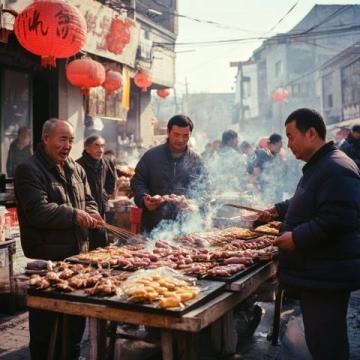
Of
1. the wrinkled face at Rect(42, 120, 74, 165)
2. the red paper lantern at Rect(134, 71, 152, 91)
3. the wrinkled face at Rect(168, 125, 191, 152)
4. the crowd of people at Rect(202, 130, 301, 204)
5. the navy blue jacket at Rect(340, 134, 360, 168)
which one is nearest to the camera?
the wrinkled face at Rect(42, 120, 74, 165)

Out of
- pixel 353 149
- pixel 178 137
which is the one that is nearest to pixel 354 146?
pixel 353 149

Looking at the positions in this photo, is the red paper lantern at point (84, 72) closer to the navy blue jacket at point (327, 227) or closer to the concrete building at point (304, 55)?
the navy blue jacket at point (327, 227)

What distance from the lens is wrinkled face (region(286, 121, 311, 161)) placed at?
139 inches

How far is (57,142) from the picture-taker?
4.39 metres

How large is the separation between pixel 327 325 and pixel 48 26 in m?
5.89

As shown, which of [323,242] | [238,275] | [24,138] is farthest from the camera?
[24,138]

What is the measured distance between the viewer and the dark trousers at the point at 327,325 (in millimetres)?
3330

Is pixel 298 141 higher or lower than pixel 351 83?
lower

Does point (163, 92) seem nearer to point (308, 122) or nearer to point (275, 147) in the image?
point (275, 147)

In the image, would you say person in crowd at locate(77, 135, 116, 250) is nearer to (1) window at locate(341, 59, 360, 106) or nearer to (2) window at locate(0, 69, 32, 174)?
(2) window at locate(0, 69, 32, 174)

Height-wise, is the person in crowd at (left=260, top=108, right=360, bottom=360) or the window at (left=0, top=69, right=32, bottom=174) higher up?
the window at (left=0, top=69, right=32, bottom=174)

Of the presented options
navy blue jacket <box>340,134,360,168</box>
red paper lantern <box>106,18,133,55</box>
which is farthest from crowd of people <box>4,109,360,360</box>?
red paper lantern <box>106,18,133,55</box>

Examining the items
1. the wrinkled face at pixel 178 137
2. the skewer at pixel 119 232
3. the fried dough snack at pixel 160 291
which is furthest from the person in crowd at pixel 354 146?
the fried dough snack at pixel 160 291

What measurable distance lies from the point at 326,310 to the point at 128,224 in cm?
734
